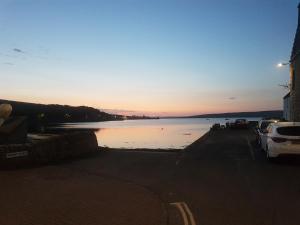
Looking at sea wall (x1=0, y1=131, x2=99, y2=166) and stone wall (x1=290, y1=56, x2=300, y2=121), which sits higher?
stone wall (x1=290, y1=56, x2=300, y2=121)

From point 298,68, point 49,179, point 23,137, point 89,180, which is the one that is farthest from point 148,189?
point 298,68

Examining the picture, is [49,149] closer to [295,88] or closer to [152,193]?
[152,193]

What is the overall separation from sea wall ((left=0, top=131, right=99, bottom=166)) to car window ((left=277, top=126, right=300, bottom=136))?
8.83m

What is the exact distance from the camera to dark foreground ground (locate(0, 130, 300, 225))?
25.0 ft

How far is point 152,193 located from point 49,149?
7.63 meters

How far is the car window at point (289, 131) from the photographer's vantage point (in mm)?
15500

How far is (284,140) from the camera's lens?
15.4 metres

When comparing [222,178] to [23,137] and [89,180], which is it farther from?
[23,137]

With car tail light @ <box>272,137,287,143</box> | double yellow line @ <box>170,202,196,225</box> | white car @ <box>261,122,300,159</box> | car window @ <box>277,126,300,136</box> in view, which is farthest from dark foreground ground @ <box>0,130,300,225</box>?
car window @ <box>277,126,300,136</box>

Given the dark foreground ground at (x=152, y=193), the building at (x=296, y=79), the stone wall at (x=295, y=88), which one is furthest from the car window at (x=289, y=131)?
the stone wall at (x=295, y=88)

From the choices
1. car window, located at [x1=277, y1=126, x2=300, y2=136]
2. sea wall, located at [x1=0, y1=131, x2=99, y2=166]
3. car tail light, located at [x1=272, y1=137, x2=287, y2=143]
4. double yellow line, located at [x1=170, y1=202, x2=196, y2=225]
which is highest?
car window, located at [x1=277, y1=126, x2=300, y2=136]

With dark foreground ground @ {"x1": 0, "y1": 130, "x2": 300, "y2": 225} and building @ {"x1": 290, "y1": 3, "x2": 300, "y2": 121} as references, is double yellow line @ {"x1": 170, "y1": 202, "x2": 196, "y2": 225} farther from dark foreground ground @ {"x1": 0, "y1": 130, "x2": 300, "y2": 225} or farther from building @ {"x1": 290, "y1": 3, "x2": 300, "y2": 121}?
building @ {"x1": 290, "y1": 3, "x2": 300, "y2": 121}

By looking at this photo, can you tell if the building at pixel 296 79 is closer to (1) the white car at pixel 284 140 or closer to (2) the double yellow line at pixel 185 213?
(1) the white car at pixel 284 140

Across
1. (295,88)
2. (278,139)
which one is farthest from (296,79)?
(278,139)
